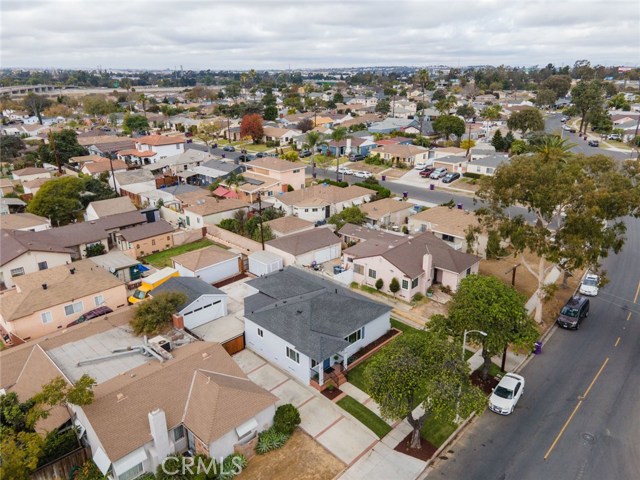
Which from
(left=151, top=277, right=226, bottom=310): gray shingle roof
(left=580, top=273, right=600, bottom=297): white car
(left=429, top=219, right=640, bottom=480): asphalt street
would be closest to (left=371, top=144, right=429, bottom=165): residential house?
(left=580, top=273, right=600, bottom=297): white car

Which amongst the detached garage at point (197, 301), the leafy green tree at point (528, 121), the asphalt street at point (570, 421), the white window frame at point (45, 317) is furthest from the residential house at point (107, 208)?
the leafy green tree at point (528, 121)

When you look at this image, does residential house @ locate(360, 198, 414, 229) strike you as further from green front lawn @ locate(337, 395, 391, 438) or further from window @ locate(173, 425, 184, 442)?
window @ locate(173, 425, 184, 442)

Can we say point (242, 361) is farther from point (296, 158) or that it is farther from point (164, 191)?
point (296, 158)

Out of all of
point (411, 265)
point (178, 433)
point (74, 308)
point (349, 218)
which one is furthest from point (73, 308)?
point (349, 218)

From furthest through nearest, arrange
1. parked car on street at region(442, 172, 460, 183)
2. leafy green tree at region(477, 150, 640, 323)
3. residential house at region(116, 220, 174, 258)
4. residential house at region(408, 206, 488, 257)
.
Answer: parked car on street at region(442, 172, 460, 183) < residential house at region(116, 220, 174, 258) < residential house at region(408, 206, 488, 257) < leafy green tree at region(477, 150, 640, 323)

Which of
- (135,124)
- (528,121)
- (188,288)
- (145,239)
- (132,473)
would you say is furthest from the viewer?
(135,124)

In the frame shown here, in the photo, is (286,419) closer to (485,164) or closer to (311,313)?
(311,313)

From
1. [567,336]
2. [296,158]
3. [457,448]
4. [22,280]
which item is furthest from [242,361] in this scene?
[296,158]
